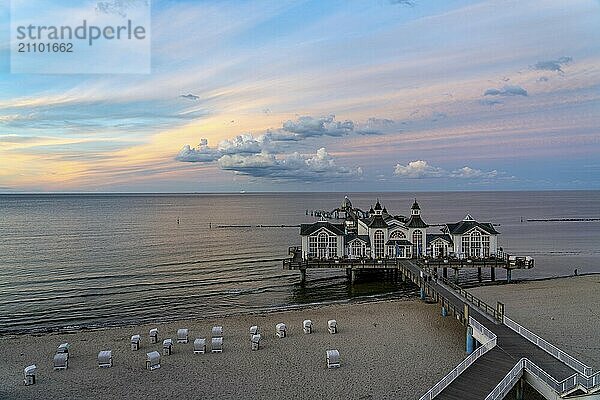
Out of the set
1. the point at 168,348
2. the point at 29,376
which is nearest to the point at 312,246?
the point at 168,348

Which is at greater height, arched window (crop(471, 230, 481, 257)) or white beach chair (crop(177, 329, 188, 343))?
arched window (crop(471, 230, 481, 257))

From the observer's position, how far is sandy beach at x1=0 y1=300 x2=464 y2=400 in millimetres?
18156

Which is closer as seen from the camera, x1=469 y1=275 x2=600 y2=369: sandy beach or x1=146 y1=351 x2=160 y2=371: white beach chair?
x1=146 y1=351 x2=160 y2=371: white beach chair

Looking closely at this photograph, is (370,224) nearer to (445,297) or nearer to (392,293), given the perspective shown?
(392,293)

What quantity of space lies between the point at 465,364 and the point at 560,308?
16.2m

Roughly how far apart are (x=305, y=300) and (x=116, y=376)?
1783 centimetres

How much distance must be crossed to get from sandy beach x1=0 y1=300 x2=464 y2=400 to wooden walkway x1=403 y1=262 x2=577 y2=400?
6.58ft

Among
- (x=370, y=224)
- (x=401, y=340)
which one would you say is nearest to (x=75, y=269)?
(x=370, y=224)

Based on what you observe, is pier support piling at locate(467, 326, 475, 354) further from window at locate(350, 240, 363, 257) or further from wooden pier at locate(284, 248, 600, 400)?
window at locate(350, 240, 363, 257)

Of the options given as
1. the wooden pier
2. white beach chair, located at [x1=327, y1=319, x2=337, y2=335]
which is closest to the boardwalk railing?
the wooden pier

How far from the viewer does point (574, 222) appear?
105m

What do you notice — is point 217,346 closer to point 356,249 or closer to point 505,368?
point 505,368

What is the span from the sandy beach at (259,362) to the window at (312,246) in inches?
545

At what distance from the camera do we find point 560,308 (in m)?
30.3
